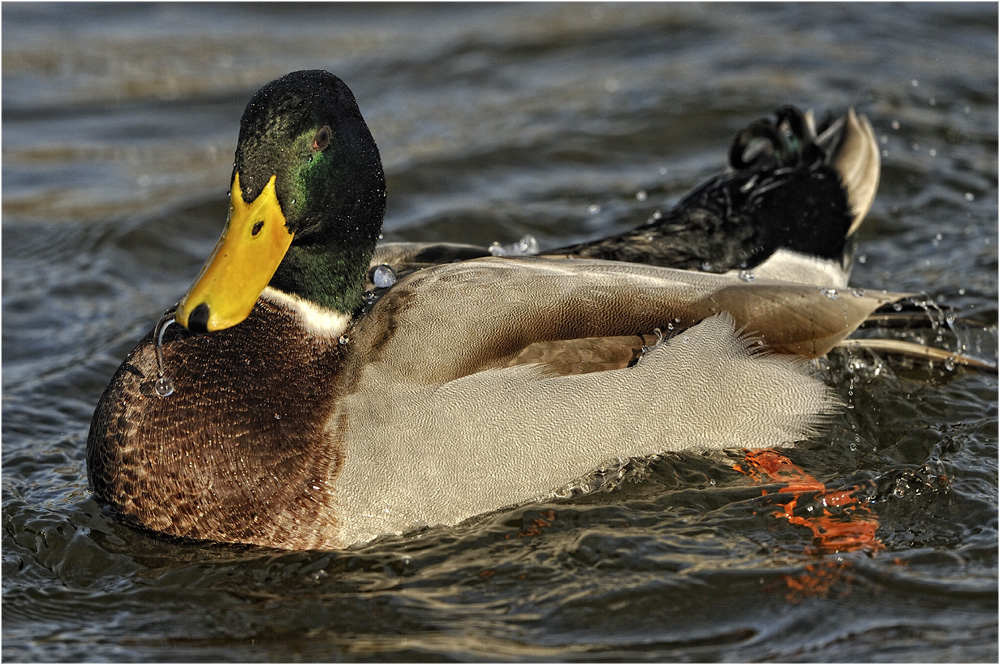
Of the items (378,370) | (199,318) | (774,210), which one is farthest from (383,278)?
(774,210)

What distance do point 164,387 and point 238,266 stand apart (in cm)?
60

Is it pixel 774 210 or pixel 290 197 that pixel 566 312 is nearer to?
pixel 290 197

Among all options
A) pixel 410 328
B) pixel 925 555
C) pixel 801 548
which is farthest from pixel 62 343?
pixel 925 555

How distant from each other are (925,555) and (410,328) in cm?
212

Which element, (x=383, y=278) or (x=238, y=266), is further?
(x=383, y=278)

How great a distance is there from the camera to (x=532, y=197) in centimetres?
854

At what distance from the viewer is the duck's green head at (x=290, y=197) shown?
446 centimetres

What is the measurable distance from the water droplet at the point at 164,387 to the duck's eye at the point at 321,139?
1.05 meters

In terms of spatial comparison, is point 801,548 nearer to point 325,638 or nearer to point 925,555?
point 925,555

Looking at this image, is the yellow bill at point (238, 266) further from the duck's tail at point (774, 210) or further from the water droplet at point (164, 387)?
the duck's tail at point (774, 210)

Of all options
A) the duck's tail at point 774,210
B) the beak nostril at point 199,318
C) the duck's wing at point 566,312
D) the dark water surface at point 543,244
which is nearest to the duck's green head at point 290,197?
the beak nostril at point 199,318

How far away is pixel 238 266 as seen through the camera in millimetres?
4480

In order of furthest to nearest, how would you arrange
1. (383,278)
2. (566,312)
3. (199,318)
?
(383,278)
(566,312)
(199,318)

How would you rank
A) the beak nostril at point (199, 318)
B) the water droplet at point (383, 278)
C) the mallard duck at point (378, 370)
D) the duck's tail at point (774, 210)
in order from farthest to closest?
the duck's tail at point (774, 210)
the water droplet at point (383, 278)
the mallard duck at point (378, 370)
the beak nostril at point (199, 318)
